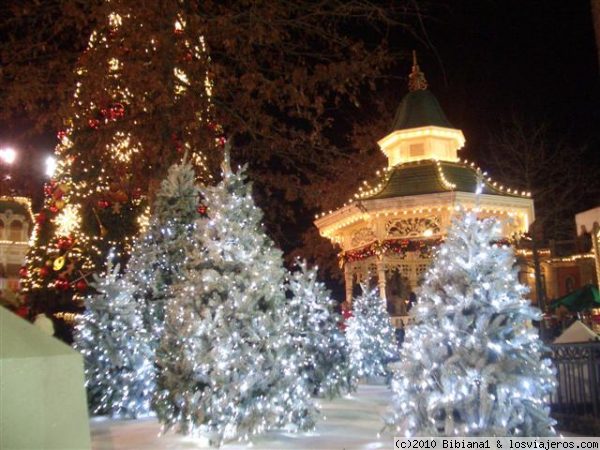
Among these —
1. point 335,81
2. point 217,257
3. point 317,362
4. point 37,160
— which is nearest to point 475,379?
point 217,257

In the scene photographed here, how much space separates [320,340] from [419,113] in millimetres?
9716

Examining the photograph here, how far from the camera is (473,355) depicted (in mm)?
6012

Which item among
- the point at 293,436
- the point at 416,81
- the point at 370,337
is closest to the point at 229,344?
the point at 293,436

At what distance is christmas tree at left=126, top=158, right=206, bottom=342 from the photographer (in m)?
11.0

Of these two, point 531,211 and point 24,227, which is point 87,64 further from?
point 24,227

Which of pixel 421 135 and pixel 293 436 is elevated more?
pixel 421 135

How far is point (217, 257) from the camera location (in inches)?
309

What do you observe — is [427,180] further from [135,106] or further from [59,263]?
[59,263]

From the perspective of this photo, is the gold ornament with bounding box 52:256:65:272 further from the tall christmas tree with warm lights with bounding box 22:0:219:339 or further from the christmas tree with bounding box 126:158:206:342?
the christmas tree with bounding box 126:158:206:342

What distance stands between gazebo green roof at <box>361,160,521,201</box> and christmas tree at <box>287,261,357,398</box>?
213 inches

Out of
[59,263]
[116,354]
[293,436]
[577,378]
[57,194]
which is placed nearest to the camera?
[293,436]

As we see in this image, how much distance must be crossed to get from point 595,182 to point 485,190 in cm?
1852

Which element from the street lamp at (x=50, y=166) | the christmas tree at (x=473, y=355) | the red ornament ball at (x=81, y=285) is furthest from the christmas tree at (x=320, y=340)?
the street lamp at (x=50, y=166)

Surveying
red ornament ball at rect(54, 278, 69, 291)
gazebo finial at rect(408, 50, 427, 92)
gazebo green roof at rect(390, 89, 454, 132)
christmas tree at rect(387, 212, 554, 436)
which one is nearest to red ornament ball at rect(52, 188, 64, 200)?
red ornament ball at rect(54, 278, 69, 291)
